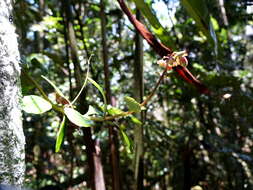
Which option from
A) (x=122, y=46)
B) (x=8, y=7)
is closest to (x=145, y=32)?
(x=8, y=7)

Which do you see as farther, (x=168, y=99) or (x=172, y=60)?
(x=168, y=99)

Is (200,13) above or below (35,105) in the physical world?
above

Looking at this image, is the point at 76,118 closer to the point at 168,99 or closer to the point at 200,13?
the point at 200,13

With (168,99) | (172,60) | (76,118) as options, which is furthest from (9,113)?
(168,99)

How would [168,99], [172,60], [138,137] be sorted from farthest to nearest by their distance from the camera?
[168,99] → [138,137] → [172,60]

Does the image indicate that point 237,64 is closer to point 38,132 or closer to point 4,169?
point 38,132

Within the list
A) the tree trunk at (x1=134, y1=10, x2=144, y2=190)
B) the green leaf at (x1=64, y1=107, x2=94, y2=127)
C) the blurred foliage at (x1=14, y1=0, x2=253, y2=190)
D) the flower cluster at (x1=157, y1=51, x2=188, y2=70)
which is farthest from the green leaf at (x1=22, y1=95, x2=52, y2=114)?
the blurred foliage at (x1=14, y1=0, x2=253, y2=190)

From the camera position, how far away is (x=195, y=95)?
54.6 inches

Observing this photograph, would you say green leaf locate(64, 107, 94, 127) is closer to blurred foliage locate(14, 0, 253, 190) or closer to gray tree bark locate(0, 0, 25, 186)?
gray tree bark locate(0, 0, 25, 186)

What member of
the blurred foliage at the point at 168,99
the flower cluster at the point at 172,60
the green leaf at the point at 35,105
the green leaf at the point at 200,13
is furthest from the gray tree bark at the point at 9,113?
the blurred foliage at the point at 168,99

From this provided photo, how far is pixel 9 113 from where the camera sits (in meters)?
0.34

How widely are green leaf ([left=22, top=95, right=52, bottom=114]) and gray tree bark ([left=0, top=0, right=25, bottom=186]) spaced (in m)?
0.08

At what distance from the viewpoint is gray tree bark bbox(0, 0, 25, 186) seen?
33cm

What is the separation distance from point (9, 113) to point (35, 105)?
0.11 metres
